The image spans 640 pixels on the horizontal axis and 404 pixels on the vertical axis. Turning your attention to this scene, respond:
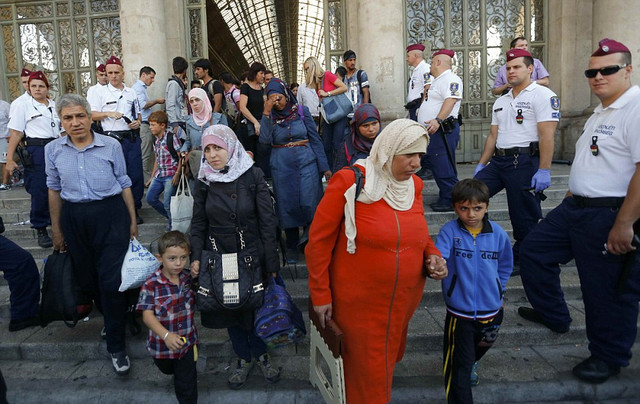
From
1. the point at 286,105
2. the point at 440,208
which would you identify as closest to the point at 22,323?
the point at 286,105

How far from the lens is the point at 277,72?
41.3m

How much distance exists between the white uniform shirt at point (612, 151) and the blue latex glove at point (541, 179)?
667 mm

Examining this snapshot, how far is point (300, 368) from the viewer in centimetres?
361

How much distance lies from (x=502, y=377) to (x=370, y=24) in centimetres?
634

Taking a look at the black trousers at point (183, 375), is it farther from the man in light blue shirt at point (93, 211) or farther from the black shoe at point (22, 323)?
the black shoe at point (22, 323)

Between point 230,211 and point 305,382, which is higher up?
point 230,211

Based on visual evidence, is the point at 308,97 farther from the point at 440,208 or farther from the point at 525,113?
the point at 525,113

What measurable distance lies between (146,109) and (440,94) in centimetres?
453

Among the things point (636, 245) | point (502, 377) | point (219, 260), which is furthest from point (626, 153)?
point (219, 260)

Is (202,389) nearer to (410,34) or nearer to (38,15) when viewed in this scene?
(410,34)

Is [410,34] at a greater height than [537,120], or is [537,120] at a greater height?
[410,34]

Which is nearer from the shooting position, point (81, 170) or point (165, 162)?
point (81, 170)

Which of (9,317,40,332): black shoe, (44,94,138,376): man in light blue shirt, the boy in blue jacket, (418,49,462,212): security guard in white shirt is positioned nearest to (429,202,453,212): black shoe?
(418,49,462,212): security guard in white shirt

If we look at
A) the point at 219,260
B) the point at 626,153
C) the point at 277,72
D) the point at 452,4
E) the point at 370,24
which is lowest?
the point at 219,260
